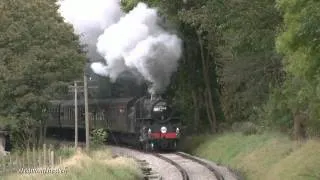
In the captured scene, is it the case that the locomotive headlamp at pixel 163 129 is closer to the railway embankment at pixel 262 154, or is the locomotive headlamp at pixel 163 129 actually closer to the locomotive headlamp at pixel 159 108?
the locomotive headlamp at pixel 159 108

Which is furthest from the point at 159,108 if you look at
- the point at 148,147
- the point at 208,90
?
the point at 208,90

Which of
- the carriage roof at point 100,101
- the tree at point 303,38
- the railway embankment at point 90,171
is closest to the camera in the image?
the tree at point 303,38

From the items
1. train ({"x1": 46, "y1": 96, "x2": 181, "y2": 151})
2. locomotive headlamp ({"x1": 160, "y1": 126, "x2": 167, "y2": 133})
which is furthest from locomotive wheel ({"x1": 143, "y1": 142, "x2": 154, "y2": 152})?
locomotive headlamp ({"x1": 160, "y1": 126, "x2": 167, "y2": 133})

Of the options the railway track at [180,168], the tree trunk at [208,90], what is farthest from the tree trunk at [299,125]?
the tree trunk at [208,90]

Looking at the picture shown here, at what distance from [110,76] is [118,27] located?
2.96 m

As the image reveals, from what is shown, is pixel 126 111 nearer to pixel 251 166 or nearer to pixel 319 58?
pixel 251 166

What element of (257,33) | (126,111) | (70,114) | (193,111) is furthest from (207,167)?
(70,114)

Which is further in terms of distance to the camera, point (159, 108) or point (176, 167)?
point (159, 108)

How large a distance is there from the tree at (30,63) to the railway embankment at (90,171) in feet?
29.3

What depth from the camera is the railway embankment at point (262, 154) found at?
62.2ft

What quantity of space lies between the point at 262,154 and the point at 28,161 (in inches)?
397

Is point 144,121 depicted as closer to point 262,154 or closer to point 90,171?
point 262,154

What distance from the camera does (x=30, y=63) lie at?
32.0 m

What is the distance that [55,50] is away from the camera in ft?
110
